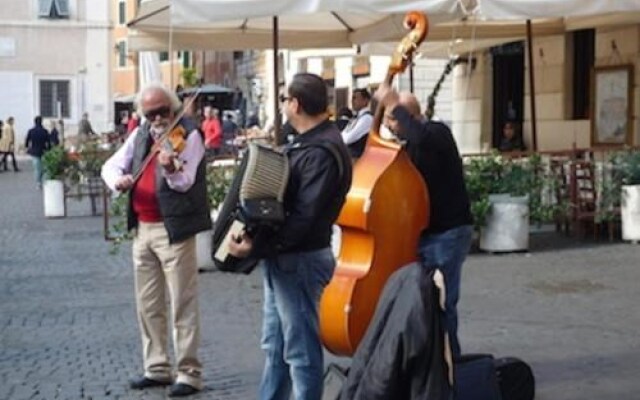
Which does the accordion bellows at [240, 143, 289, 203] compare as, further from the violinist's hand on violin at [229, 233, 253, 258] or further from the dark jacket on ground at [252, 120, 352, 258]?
the violinist's hand on violin at [229, 233, 253, 258]

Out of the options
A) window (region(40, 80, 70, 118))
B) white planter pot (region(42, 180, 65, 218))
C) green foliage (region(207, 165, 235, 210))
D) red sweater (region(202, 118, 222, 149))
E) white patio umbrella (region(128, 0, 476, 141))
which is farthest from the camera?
window (region(40, 80, 70, 118))

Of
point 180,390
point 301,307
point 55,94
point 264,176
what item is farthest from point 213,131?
point 55,94

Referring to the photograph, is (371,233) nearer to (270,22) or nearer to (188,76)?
(270,22)

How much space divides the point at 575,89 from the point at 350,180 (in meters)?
13.8

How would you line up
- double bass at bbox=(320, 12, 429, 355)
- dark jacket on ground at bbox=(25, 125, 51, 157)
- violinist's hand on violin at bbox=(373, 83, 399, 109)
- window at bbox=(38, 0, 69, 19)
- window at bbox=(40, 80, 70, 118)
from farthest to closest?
window at bbox=(38, 0, 69, 19), window at bbox=(40, 80, 70, 118), dark jacket on ground at bbox=(25, 125, 51, 157), violinist's hand on violin at bbox=(373, 83, 399, 109), double bass at bbox=(320, 12, 429, 355)

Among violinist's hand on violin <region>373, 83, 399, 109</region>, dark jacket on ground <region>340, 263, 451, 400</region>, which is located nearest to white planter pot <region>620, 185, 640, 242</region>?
violinist's hand on violin <region>373, 83, 399, 109</region>

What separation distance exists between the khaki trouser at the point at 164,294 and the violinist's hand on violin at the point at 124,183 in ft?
0.80

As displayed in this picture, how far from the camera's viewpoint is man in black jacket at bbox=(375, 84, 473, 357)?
671 cm

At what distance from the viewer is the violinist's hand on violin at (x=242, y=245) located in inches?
212

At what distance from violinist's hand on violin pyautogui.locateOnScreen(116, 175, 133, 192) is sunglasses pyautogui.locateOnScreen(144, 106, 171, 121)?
1.18 feet

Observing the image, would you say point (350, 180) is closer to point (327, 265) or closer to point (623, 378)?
point (327, 265)

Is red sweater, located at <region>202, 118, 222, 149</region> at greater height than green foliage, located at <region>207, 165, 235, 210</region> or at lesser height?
greater

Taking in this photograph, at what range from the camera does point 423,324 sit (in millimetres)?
4559

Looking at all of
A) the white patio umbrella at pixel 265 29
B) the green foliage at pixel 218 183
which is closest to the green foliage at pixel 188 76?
the white patio umbrella at pixel 265 29
